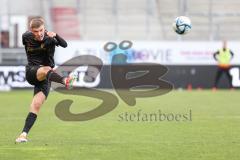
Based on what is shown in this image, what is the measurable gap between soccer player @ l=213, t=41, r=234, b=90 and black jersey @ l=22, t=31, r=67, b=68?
18.6m

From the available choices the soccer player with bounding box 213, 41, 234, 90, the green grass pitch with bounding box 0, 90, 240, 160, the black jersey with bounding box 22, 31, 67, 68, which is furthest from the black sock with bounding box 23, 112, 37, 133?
the soccer player with bounding box 213, 41, 234, 90

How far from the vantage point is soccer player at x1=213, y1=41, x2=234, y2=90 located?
96.9 feet

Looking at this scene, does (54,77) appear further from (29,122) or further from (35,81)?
(29,122)

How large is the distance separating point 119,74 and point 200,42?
188 inches

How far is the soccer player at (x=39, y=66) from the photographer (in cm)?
1129

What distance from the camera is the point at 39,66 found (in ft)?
37.8

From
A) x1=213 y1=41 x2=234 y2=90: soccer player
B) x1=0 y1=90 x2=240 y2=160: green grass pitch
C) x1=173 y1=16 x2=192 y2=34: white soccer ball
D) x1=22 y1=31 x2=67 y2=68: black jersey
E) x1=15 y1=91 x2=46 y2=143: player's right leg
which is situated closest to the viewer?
x1=0 y1=90 x2=240 y2=160: green grass pitch

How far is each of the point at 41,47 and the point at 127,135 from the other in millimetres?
2480

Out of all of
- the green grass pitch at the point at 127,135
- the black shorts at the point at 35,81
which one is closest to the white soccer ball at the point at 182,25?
the green grass pitch at the point at 127,135

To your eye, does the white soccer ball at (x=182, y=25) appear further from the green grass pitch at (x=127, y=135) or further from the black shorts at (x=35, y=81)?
the black shorts at (x=35, y=81)

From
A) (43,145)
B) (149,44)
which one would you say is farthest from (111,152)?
(149,44)

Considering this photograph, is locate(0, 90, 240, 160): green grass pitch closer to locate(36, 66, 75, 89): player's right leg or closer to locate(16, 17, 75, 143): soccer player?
locate(16, 17, 75, 143): soccer player

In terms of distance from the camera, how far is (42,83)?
11.6 metres

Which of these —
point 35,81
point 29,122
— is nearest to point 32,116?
point 29,122
